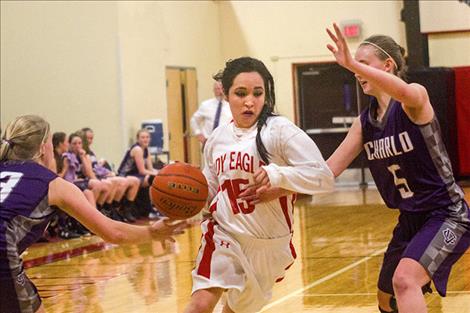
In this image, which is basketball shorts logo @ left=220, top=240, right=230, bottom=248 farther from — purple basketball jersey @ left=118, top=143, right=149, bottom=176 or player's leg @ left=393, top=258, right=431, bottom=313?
purple basketball jersey @ left=118, top=143, right=149, bottom=176

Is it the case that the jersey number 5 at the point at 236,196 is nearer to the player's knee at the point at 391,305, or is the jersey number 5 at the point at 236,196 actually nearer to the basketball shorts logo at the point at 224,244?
the basketball shorts logo at the point at 224,244

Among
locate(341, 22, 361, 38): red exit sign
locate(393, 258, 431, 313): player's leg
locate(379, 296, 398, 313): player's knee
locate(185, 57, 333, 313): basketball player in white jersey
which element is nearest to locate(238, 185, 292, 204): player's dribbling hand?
locate(185, 57, 333, 313): basketball player in white jersey

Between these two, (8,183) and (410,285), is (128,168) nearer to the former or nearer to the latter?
(8,183)

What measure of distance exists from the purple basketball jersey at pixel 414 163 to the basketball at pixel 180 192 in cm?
91

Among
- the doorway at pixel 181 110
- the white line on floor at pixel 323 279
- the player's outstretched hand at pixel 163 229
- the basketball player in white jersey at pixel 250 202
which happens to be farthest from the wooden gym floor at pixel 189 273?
the doorway at pixel 181 110

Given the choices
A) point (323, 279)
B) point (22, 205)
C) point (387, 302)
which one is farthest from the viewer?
point (323, 279)

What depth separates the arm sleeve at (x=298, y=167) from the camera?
4.43 m

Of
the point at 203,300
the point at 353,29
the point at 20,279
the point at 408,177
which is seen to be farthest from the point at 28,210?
the point at 353,29

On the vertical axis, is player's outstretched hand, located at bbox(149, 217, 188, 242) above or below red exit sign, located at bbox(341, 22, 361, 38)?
below

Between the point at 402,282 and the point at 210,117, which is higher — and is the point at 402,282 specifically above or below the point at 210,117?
below

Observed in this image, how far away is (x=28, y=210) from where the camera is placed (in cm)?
417

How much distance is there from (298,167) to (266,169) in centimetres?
18

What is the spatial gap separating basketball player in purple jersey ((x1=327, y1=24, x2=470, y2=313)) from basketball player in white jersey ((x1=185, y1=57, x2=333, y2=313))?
1.16 feet

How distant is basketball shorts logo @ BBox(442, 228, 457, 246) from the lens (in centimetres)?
450
